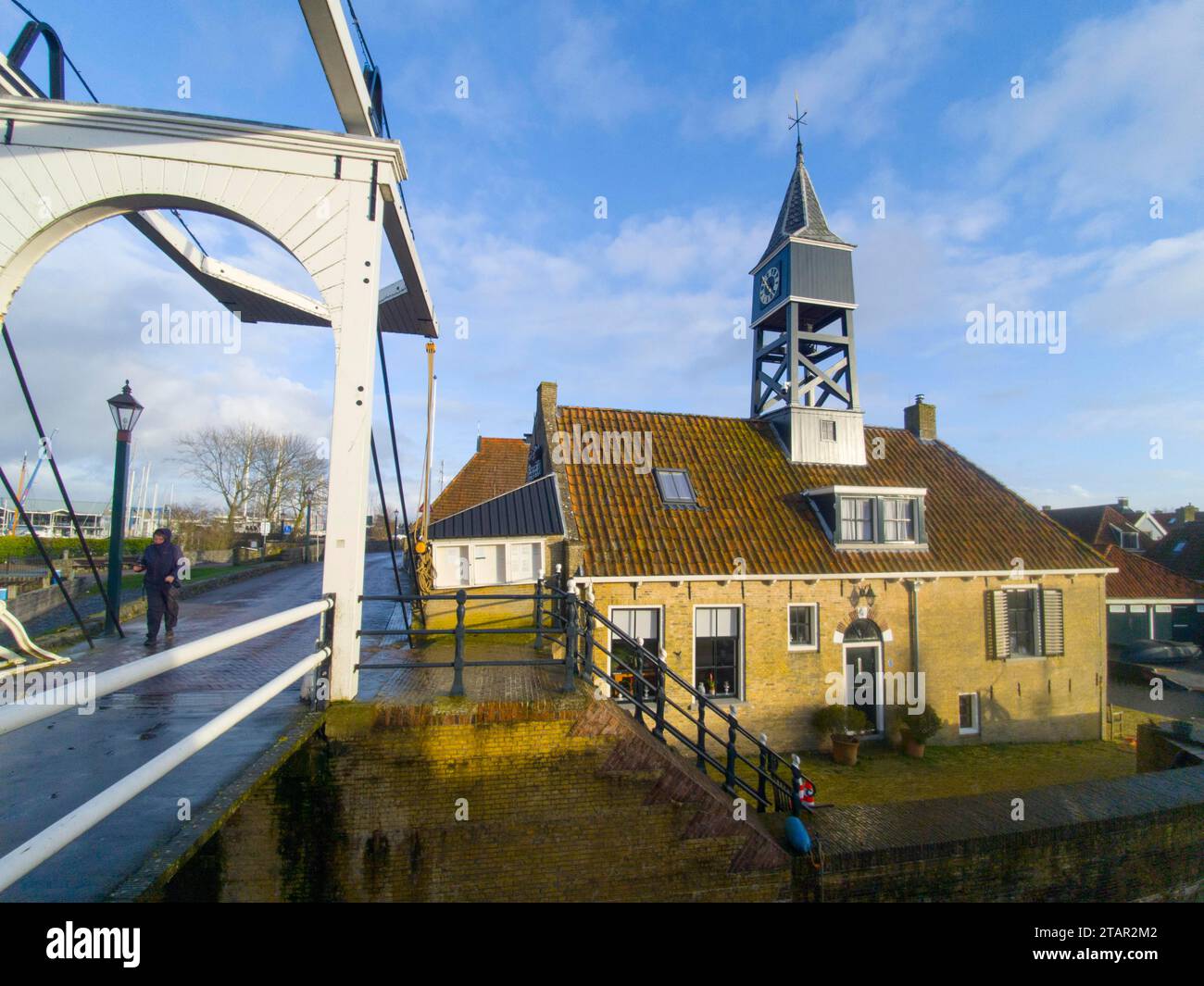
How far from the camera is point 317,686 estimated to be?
4695 mm

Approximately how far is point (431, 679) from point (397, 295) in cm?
429

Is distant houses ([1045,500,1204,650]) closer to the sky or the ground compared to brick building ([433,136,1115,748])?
closer to the ground

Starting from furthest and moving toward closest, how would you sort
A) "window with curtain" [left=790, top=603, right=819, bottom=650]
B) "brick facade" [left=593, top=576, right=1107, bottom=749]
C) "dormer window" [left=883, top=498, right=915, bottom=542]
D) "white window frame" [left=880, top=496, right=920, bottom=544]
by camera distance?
1. "dormer window" [left=883, top=498, right=915, bottom=542]
2. "white window frame" [left=880, top=496, right=920, bottom=544]
3. "window with curtain" [left=790, top=603, right=819, bottom=650]
4. "brick facade" [left=593, top=576, right=1107, bottom=749]

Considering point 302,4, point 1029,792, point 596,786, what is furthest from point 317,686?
point 1029,792

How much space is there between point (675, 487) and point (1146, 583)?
2472 cm

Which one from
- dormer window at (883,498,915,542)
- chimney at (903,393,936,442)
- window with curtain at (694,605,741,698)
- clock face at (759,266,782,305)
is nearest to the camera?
window with curtain at (694,605,741,698)

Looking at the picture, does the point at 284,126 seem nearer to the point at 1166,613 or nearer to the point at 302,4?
the point at 302,4

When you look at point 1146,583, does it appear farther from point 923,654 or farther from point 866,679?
point 866,679

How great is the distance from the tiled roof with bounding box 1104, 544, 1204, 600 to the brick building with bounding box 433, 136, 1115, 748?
569 inches

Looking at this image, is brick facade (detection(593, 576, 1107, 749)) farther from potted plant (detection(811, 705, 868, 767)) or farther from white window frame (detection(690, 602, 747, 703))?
potted plant (detection(811, 705, 868, 767))

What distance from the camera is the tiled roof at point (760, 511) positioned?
1145 centimetres

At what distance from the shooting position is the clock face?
15352 mm

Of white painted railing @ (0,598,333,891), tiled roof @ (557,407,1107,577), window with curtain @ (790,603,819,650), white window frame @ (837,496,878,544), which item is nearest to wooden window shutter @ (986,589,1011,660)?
tiled roof @ (557,407,1107,577)
